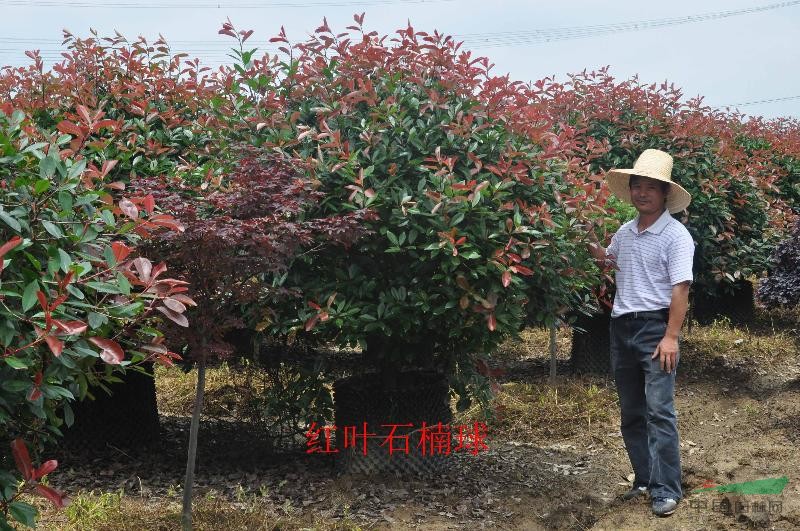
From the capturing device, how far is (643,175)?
167 inches

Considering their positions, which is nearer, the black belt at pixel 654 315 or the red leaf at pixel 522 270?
the red leaf at pixel 522 270

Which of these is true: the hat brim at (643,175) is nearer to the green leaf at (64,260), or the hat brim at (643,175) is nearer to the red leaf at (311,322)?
the red leaf at (311,322)

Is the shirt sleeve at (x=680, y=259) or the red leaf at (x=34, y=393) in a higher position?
the shirt sleeve at (x=680, y=259)

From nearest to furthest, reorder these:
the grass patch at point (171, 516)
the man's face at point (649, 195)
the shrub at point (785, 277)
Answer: the grass patch at point (171, 516) → the man's face at point (649, 195) → the shrub at point (785, 277)

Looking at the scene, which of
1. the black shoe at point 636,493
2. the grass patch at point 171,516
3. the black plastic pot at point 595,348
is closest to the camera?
the grass patch at point 171,516

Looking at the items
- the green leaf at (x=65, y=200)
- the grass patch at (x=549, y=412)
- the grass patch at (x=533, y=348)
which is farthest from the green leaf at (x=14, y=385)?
the grass patch at (x=533, y=348)

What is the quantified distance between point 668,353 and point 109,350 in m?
2.81

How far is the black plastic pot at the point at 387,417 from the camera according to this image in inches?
191

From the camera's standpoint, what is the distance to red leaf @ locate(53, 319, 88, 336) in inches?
81.9

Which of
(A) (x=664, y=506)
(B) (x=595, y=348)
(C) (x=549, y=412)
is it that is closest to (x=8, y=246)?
(A) (x=664, y=506)

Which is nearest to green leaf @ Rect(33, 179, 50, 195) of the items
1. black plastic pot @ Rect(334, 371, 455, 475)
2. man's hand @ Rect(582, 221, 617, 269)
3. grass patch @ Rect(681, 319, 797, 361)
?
black plastic pot @ Rect(334, 371, 455, 475)

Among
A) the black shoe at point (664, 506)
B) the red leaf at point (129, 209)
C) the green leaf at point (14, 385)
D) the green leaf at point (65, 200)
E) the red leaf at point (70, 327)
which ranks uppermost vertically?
the green leaf at point (65, 200)

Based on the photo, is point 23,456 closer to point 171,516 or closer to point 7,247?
point 7,247

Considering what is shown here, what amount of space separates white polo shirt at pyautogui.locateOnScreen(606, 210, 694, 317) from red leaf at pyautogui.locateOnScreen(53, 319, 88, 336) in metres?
2.93
